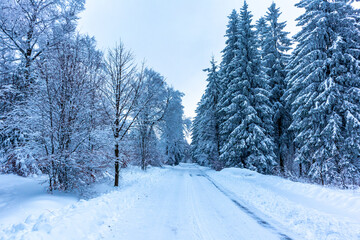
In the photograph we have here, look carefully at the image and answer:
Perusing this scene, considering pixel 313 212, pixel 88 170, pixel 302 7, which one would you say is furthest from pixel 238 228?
pixel 302 7

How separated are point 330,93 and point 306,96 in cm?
173

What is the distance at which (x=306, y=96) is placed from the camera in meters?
14.0

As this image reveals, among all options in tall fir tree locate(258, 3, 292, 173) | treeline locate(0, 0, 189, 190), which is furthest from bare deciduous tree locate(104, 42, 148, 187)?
tall fir tree locate(258, 3, 292, 173)

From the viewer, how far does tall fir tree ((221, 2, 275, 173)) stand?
57.1 feet

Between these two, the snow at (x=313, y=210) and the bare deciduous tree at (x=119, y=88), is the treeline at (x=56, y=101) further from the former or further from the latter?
the snow at (x=313, y=210)

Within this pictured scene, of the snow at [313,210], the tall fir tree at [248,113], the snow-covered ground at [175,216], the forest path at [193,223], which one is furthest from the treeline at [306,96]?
the forest path at [193,223]

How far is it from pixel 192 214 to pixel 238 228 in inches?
59.2

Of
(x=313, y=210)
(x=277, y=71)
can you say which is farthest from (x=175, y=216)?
(x=277, y=71)

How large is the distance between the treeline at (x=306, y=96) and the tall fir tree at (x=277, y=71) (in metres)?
0.10

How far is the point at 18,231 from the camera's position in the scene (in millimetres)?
3566

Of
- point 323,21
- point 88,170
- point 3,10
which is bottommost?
point 88,170

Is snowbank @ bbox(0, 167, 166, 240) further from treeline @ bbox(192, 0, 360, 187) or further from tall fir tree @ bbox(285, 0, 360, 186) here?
tall fir tree @ bbox(285, 0, 360, 186)

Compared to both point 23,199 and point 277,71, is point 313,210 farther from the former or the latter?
point 277,71

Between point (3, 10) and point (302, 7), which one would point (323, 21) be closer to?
point (302, 7)
